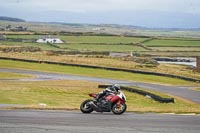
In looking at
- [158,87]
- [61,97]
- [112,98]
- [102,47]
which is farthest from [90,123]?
[102,47]

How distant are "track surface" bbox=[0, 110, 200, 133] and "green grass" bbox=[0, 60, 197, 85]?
3676 cm

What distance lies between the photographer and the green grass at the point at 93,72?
5803cm

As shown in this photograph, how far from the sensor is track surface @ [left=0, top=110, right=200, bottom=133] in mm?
16031

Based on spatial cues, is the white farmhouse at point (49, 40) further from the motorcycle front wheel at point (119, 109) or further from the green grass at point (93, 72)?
the motorcycle front wheel at point (119, 109)

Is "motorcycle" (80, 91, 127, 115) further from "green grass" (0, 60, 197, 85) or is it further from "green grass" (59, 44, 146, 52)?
"green grass" (59, 44, 146, 52)

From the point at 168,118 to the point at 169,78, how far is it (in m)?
41.2

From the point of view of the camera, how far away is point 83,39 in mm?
156625

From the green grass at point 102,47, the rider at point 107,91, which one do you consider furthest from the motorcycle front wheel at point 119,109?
the green grass at point 102,47

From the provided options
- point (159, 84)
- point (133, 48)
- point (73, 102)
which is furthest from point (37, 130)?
point (133, 48)

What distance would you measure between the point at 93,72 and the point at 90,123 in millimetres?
45475

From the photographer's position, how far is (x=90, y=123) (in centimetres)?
1770

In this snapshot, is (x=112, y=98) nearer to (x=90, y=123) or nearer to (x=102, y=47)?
(x=90, y=123)

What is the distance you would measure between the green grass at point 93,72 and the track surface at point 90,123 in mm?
36760

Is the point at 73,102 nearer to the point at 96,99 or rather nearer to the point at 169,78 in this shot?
the point at 96,99
